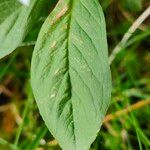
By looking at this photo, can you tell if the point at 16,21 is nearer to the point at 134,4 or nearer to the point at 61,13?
the point at 61,13

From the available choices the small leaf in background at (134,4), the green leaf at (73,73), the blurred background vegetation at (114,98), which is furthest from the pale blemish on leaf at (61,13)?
the small leaf in background at (134,4)

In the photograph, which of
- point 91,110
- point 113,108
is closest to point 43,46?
point 91,110

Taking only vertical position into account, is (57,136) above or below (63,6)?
below

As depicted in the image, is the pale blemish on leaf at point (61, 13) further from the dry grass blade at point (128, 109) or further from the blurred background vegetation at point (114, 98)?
the dry grass blade at point (128, 109)

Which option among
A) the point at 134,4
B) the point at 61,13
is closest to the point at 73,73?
the point at 61,13

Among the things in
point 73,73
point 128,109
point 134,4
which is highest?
point 73,73

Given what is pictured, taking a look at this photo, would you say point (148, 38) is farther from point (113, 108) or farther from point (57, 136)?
point (57, 136)
